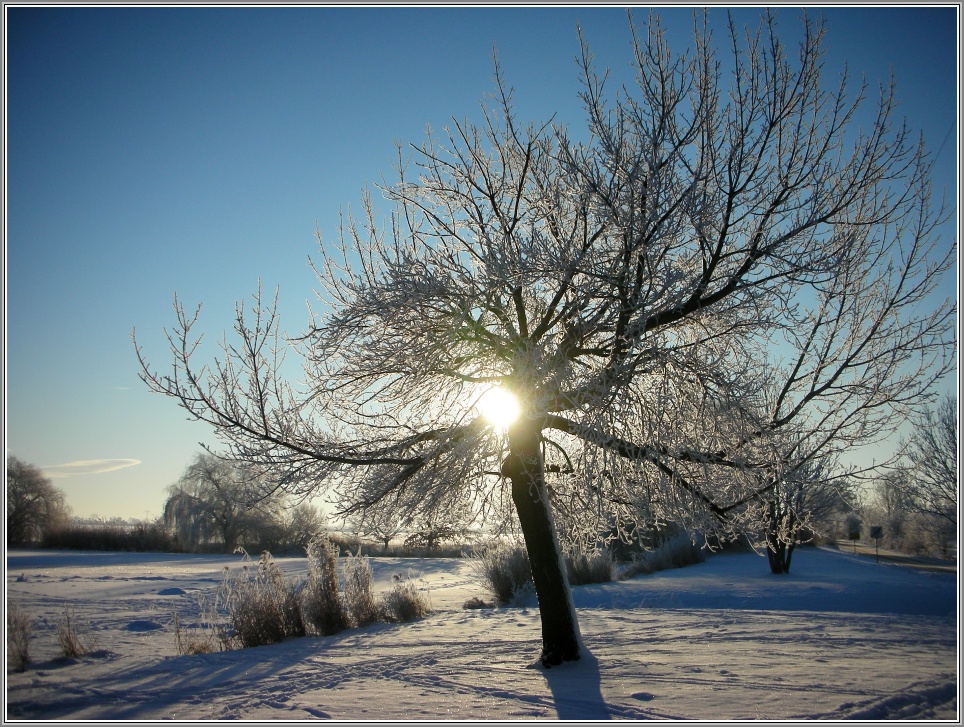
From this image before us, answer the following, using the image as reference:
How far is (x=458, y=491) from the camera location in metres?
7.60


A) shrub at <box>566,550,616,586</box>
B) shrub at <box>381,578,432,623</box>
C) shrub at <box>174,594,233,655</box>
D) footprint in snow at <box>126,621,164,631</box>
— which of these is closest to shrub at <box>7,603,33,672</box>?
shrub at <box>174,594,233,655</box>

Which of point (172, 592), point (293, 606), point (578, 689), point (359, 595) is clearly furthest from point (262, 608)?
point (172, 592)

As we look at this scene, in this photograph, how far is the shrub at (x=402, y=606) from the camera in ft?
39.1

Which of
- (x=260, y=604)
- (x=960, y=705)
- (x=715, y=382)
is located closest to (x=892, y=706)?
(x=960, y=705)

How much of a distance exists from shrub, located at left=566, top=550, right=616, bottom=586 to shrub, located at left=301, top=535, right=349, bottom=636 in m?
7.68

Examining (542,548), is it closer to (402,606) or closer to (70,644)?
(402,606)

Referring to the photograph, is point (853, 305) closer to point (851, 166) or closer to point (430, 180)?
point (851, 166)

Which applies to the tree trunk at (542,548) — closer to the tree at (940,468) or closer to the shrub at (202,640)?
the shrub at (202,640)

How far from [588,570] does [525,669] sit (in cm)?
1105

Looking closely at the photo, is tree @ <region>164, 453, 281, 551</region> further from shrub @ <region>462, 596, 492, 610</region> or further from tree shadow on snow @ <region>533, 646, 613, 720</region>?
tree shadow on snow @ <region>533, 646, 613, 720</region>

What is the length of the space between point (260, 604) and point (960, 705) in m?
8.74

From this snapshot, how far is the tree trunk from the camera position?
268 inches

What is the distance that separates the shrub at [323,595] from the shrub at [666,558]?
35.7 ft

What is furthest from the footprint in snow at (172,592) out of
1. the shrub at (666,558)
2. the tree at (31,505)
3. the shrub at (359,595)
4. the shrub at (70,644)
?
the tree at (31,505)
